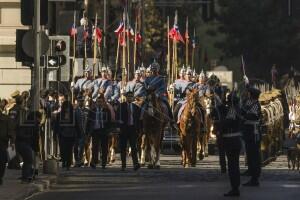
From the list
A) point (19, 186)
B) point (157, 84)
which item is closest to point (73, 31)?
point (157, 84)

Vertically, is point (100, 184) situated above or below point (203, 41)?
below

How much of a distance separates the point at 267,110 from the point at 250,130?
1117 centimetres

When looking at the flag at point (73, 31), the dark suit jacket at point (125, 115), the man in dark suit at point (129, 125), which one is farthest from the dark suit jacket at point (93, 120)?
the flag at point (73, 31)

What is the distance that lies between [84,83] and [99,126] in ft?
19.0

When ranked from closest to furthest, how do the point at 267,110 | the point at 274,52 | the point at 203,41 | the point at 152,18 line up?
1. the point at 267,110
2. the point at 152,18
3. the point at 274,52
4. the point at 203,41

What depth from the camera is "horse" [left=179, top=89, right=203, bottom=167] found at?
37.6 meters

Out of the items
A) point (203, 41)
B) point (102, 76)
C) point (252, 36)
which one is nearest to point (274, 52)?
point (252, 36)

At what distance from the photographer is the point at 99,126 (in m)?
37.3

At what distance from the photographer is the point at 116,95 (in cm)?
4209

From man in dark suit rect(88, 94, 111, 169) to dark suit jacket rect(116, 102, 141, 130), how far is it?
0.41 metres

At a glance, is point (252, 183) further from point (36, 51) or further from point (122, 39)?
point (122, 39)

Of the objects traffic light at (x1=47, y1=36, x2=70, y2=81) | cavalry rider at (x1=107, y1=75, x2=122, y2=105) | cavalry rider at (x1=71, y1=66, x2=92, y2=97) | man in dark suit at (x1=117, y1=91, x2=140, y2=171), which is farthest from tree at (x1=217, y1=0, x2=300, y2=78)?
traffic light at (x1=47, y1=36, x2=70, y2=81)

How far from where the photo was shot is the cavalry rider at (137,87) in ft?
130

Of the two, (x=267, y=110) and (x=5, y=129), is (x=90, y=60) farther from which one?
(x=5, y=129)
